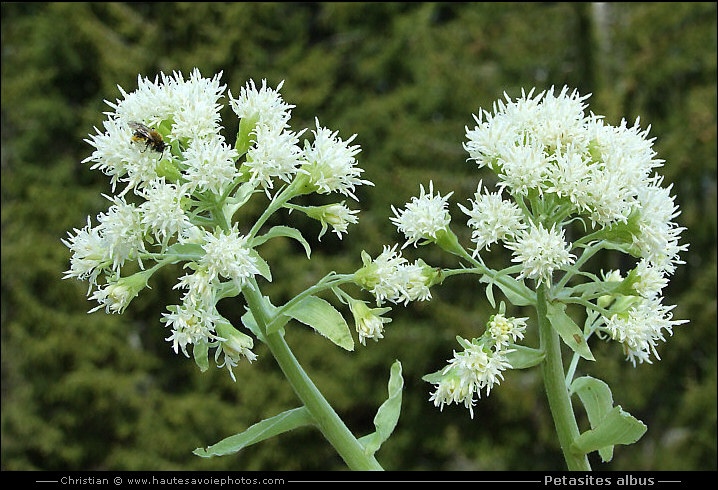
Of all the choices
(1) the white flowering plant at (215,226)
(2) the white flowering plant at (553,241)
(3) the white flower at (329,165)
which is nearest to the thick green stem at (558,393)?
(2) the white flowering plant at (553,241)

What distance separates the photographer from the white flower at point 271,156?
1182 millimetres

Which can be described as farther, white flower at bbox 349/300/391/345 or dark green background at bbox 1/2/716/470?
dark green background at bbox 1/2/716/470

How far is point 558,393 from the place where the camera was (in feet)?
4.16

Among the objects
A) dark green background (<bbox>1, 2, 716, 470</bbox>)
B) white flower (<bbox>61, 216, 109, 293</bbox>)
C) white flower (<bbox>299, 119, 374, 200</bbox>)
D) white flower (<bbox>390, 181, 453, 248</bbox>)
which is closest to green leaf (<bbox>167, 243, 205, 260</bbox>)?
white flower (<bbox>61, 216, 109, 293</bbox>)

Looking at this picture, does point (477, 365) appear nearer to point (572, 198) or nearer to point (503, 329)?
point (503, 329)

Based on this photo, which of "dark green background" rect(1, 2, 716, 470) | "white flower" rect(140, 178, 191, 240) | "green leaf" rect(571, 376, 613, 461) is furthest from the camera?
"dark green background" rect(1, 2, 716, 470)

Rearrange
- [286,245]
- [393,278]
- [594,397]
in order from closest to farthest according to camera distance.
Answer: [393,278] → [594,397] → [286,245]

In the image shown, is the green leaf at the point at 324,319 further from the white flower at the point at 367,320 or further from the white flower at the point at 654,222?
the white flower at the point at 654,222

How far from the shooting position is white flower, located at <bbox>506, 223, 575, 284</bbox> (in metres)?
1.18

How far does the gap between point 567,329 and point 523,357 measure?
0.30ft

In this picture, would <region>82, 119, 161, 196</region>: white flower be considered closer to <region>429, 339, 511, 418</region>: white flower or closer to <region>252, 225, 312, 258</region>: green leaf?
<region>252, 225, 312, 258</region>: green leaf

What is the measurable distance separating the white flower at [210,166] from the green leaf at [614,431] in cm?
67

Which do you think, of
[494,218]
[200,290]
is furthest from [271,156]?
[494,218]

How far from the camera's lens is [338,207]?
1.29 m
